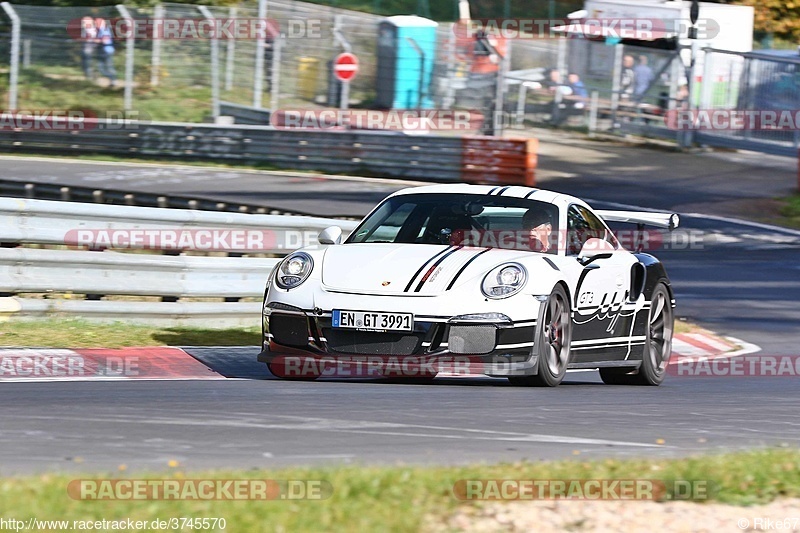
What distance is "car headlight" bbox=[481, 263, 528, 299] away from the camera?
7.71m

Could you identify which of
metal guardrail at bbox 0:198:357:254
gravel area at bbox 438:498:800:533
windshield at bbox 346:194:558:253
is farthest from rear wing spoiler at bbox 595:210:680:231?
gravel area at bbox 438:498:800:533

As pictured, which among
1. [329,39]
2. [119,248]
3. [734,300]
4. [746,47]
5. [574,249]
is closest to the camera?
[574,249]

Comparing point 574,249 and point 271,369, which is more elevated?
point 574,249

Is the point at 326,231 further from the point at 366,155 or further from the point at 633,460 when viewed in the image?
the point at 366,155

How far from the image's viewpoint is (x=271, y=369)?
26.6ft

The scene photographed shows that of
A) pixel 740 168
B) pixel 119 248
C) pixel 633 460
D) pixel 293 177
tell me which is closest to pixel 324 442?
pixel 633 460

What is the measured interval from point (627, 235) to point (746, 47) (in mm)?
12700

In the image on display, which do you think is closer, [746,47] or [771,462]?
[771,462]

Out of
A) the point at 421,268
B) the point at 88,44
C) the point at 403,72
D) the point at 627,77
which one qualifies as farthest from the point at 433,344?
the point at 627,77

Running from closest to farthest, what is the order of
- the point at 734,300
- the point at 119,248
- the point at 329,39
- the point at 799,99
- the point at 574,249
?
1. the point at 574,249
2. the point at 119,248
3. the point at 734,300
4. the point at 799,99
5. the point at 329,39

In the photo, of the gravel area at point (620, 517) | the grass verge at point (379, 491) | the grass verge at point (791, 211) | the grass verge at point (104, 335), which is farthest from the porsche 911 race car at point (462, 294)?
the grass verge at point (791, 211)

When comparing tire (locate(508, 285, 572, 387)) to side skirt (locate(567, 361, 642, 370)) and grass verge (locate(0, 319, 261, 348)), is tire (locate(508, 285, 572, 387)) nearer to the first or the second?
side skirt (locate(567, 361, 642, 370))

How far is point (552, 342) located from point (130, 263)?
3501mm

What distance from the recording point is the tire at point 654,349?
946 centimetres
